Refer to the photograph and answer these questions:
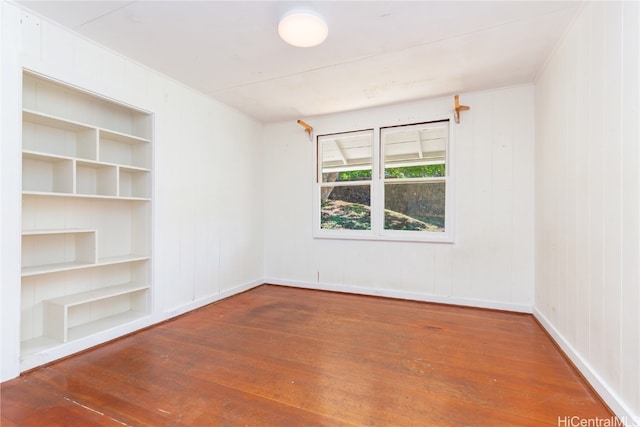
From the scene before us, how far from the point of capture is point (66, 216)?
249 cm

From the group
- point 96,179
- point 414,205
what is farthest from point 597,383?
point 96,179

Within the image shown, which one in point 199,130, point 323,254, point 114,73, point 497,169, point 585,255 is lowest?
point 323,254

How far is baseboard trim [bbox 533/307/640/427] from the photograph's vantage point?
57.0 inches

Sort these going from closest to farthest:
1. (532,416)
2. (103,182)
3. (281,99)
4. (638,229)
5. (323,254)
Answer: (638,229) < (532,416) < (103,182) < (281,99) < (323,254)

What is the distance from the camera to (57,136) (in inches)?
96.4

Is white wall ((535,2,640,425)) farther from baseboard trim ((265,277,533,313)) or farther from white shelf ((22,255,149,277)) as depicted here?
white shelf ((22,255,149,277))

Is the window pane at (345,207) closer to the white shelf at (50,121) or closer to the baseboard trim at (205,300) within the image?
the baseboard trim at (205,300)

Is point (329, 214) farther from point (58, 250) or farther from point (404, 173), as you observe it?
point (58, 250)

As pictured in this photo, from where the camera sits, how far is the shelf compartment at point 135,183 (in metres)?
2.96

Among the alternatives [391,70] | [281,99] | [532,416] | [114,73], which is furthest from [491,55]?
[114,73]

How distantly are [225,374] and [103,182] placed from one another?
2112 millimetres

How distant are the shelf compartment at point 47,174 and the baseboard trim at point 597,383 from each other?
152 inches

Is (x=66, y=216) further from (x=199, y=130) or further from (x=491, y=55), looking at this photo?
(x=491, y=55)

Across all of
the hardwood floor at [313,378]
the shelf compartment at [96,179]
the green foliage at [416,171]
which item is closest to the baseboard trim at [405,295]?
the hardwood floor at [313,378]
